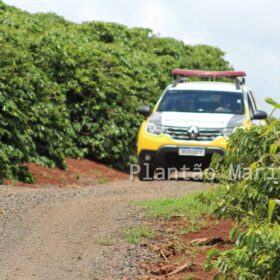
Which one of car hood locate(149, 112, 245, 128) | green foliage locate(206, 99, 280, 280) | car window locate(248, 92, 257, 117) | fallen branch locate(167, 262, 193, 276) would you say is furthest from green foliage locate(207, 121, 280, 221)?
car window locate(248, 92, 257, 117)

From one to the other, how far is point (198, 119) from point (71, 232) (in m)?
7.47

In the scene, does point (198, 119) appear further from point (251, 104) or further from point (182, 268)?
point (182, 268)

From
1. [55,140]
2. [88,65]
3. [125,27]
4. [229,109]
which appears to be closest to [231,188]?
[229,109]

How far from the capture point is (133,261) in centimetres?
1055

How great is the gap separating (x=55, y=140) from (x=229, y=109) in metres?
4.21

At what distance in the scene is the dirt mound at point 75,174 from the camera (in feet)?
69.4

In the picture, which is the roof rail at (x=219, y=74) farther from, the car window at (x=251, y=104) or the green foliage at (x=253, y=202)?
the green foliage at (x=253, y=202)

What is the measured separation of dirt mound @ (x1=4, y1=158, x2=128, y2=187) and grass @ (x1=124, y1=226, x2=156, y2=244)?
741 cm

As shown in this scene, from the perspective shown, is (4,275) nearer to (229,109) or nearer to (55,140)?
(229,109)

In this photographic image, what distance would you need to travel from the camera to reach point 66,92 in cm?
2452

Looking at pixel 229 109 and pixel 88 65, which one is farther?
pixel 88 65

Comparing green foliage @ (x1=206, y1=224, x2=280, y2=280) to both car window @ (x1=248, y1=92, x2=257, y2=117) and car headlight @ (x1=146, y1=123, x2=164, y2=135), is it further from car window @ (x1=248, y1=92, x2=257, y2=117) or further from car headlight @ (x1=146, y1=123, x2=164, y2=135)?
car window @ (x1=248, y1=92, x2=257, y2=117)

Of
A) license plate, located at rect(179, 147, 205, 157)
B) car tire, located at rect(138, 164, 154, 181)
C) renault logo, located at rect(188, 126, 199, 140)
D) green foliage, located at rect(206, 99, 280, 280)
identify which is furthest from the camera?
car tire, located at rect(138, 164, 154, 181)

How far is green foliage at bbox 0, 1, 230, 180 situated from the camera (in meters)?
20.1
